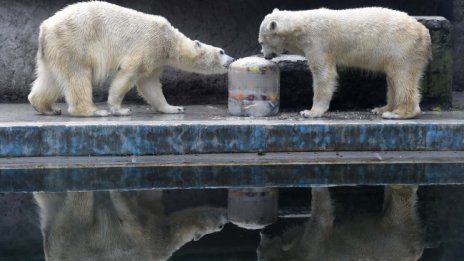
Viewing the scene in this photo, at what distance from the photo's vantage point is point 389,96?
8.39m

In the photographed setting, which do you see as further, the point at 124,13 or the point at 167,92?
the point at 167,92

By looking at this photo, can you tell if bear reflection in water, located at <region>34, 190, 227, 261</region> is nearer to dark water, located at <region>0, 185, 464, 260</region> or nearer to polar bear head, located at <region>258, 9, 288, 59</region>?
dark water, located at <region>0, 185, 464, 260</region>

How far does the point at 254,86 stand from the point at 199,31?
1.84 metres

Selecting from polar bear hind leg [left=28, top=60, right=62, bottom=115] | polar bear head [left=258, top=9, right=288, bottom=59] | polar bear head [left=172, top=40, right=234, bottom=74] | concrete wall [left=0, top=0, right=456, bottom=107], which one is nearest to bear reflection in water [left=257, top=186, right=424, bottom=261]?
polar bear head [left=258, top=9, right=288, bottom=59]

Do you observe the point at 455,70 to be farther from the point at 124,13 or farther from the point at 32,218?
the point at 32,218

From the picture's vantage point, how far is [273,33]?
810cm

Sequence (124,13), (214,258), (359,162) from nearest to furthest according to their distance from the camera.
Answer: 1. (214,258)
2. (359,162)
3. (124,13)

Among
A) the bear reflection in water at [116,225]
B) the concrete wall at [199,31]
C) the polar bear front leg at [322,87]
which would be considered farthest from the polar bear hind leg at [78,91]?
the polar bear front leg at [322,87]

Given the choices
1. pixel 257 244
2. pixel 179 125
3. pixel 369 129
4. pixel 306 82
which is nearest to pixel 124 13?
pixel 179 125

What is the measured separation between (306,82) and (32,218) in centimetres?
412

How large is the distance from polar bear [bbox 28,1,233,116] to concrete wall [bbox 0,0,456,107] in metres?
1.34

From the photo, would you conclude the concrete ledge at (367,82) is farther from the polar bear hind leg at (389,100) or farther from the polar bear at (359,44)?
the polar bear at (359,44)

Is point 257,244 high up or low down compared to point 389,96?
down

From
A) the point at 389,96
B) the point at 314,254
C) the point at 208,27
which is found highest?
the point at 208,27
